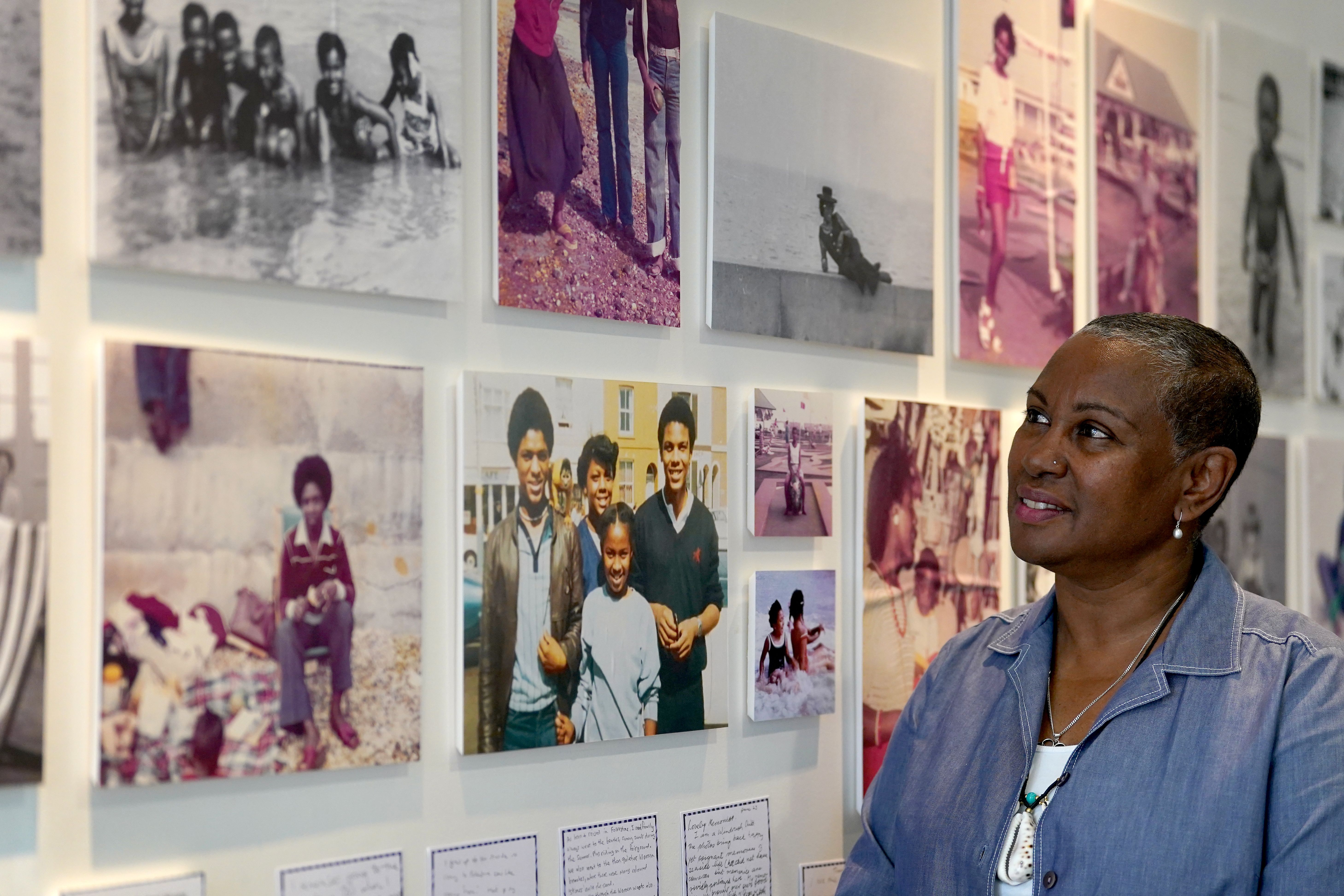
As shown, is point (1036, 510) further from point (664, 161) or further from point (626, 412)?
point (664, 161)

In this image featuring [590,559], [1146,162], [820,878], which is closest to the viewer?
[590,559]

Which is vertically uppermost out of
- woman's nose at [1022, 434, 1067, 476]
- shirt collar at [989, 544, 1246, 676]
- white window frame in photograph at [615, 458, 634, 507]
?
woman's nose at [1022, 434, 1067, 476]

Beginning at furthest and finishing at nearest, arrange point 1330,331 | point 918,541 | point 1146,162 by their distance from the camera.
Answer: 1. point 1330,331
2. point 1146,162
3. point 918,541

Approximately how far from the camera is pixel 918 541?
187 cm

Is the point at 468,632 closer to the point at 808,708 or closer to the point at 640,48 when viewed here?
the point at 808,708

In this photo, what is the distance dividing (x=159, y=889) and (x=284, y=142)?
727 millimetres

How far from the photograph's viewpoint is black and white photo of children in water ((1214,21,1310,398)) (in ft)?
7.56

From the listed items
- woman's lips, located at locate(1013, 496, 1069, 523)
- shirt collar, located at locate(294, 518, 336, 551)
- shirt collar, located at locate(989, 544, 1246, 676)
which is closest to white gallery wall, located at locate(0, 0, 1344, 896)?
shirt collar, located at locate(294, 518, 336, 551)

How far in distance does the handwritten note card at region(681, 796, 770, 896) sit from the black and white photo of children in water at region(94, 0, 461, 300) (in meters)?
0.73

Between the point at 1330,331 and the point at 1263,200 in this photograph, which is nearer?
the point at 1263,200

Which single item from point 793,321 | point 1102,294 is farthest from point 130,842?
point 1102,294

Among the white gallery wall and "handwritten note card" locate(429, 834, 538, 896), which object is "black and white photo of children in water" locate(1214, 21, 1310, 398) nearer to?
the white gallery wall

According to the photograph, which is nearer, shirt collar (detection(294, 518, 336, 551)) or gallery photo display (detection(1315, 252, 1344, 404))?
shirt collar (detection(294, 518, 336, 551))

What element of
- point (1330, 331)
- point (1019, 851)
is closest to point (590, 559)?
point (1019, 851)
